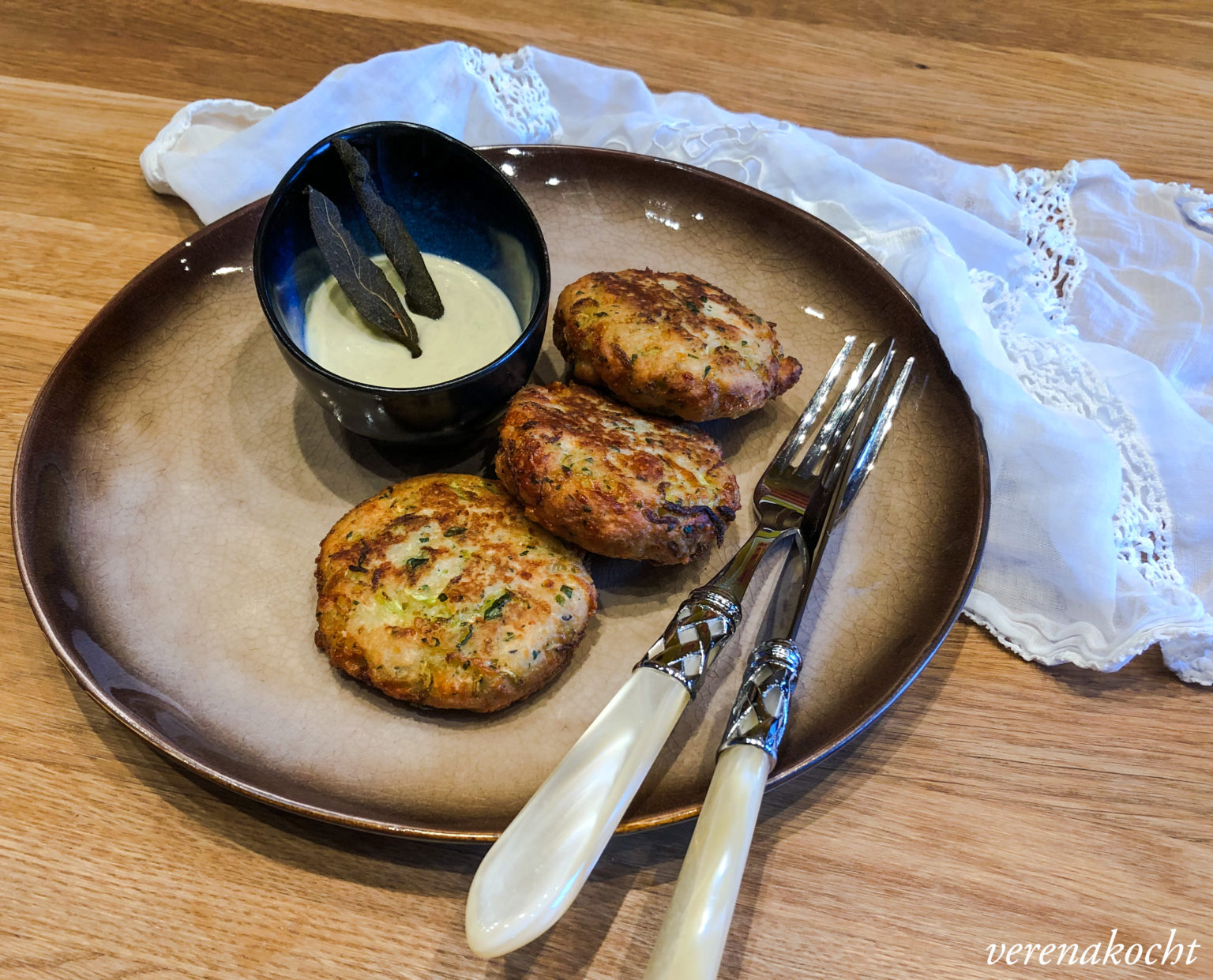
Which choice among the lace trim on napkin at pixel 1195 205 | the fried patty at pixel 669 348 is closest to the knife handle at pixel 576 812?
the fried patty at pixel 669 348

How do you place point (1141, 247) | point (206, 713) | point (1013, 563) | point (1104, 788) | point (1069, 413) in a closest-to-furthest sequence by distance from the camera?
point (206, 713) < point (1104, 788) < point (1013, 563) < point (1069, 413) < point (1141, 247)

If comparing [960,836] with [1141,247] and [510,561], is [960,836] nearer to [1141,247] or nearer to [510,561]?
[510,561]

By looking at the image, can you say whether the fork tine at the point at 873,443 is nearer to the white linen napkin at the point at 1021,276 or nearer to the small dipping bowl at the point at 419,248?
the white linen napkin at the point at 1021,276

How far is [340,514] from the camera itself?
2.49 meters

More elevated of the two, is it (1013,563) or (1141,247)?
(1141,247)

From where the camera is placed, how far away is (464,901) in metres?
1.92

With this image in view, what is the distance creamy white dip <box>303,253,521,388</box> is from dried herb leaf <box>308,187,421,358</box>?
0.04 m

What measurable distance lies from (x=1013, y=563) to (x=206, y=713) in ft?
7.02

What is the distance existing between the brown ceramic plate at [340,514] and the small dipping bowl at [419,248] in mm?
303

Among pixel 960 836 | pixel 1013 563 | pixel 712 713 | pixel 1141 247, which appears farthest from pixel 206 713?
pixel 1141 247

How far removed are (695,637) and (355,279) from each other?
1370 mm

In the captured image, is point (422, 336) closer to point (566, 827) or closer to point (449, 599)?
point (449, 599)

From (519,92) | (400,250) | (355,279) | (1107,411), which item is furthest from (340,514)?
(1107,411)

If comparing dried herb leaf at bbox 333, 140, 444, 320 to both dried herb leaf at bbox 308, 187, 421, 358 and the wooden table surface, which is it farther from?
the wooden table surface
